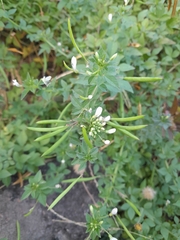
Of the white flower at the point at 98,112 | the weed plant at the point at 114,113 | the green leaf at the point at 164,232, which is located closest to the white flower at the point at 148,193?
the weed plant at the point at 114,113

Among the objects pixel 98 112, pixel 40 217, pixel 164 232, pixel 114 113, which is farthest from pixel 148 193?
pixel 98 112

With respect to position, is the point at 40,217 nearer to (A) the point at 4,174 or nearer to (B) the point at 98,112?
(A) the point at 4,174

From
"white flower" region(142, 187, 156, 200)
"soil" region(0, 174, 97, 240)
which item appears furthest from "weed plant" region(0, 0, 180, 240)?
"soil" region(0, 174, 97, 240)

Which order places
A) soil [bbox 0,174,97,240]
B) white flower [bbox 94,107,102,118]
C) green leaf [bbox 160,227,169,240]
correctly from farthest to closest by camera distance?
soil [bbox 0,174,97,240] < green leaf [bbox 160,227,169,240] < white flower [bbox 94,107,102,118]

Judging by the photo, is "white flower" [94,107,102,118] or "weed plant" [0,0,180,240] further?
"weed plant" [0,0,180,240]

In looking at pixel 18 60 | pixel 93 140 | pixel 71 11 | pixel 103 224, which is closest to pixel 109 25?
pixel 71 11

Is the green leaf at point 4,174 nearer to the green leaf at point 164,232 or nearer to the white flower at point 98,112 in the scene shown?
the white flower at point 98,112

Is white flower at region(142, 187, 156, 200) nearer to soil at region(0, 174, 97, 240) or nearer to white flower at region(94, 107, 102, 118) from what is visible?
soil at region(0, 174, 97, 240)

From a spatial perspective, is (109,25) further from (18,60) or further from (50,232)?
(50,232)
